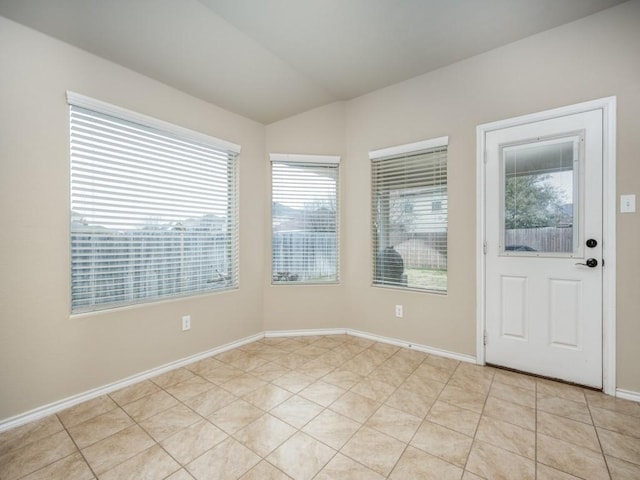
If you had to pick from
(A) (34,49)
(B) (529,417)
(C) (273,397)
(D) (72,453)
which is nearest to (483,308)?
(B) (529,417)

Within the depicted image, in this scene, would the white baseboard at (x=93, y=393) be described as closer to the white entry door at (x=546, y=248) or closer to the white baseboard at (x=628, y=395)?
the white entry door at (x=546, y=248)

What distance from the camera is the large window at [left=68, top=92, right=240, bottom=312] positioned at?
222 cm

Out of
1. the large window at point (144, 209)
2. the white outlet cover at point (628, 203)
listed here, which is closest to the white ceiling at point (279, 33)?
the large window at point (144, 209)

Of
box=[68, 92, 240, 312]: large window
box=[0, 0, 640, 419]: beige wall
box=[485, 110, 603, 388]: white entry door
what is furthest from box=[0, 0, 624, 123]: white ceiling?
box=[485, 110, 603, 388]: white entry door

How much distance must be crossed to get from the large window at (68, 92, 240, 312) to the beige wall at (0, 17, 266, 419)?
98 mm

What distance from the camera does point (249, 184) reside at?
3.41 meters

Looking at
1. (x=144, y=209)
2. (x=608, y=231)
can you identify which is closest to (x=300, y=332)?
(x=144, y=209)

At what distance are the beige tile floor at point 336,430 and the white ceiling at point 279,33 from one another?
99.5 inches

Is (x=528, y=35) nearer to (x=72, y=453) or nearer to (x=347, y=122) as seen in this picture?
Result: (x=347, y=122)

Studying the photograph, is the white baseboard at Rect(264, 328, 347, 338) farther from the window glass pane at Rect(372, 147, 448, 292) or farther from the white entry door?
the white entry door

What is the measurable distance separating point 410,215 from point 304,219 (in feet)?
3.92

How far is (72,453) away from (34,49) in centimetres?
246

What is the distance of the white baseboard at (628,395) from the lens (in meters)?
2.11

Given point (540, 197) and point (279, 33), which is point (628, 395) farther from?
point (279, 33)
